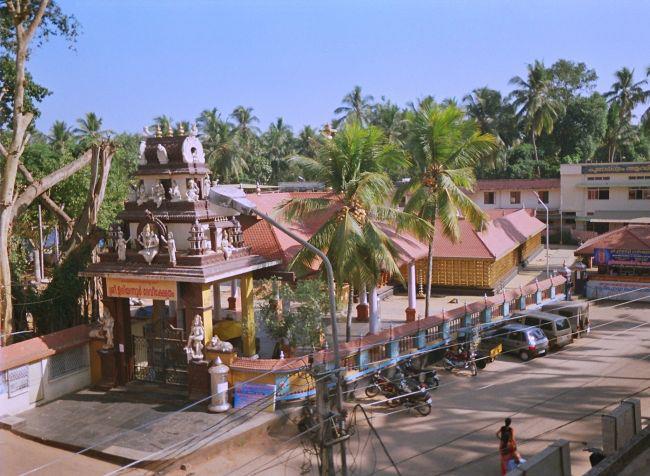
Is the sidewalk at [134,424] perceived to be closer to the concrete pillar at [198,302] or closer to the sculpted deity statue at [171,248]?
the concrete pillar at [198,302]

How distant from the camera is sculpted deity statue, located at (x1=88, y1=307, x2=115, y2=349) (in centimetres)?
1758

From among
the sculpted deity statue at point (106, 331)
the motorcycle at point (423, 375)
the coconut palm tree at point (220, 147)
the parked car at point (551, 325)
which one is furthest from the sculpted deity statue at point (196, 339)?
the coconut palm tree at point (220, 147)

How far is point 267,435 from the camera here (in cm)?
1477

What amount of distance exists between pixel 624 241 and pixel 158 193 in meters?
23.7

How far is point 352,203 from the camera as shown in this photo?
700 inches

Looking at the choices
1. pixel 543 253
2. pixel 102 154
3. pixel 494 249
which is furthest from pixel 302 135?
pixel 102 154

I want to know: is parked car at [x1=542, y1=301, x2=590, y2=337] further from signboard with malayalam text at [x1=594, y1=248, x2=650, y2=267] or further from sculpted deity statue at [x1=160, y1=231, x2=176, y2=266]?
sculpted deity statue at [x1=160, y1=231, x2=176, y2=266]

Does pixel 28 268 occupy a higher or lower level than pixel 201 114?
lower

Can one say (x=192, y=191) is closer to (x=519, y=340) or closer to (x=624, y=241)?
(x=519, y=340)

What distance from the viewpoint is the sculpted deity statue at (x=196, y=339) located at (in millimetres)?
15922

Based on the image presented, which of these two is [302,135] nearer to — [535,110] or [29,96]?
[535,110]

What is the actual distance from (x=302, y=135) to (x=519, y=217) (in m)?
33.2

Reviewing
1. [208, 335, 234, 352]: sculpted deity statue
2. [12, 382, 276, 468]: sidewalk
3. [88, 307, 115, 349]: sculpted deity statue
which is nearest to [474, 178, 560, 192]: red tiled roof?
[208, 335, 234, 352]: sculpted deity statue

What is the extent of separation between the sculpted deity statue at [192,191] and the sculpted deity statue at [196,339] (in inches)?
137
